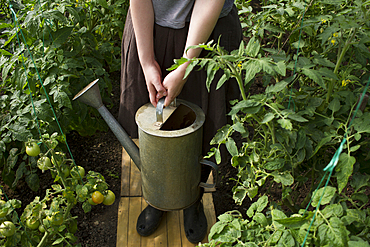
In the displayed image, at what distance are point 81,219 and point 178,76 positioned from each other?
1.02 metres

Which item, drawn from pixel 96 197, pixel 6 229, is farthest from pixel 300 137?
pixel 6 229

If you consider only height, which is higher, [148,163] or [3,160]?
[148,163]

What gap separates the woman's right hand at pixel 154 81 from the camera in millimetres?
1279

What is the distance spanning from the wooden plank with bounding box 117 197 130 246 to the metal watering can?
0.92 feet

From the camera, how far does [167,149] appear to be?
1.22 m

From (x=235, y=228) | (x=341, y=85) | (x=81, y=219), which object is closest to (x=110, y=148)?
(x=81, y=219)

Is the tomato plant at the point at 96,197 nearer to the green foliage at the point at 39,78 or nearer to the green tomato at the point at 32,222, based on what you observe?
the green tomato at the point at 32,222

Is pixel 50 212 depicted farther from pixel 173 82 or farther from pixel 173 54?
pixel 173 54

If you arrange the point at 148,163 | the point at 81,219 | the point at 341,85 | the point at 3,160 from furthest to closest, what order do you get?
1. the point at 81,219
2. the point at 3,160
3. the point at 148,163
4. the point at 341,85

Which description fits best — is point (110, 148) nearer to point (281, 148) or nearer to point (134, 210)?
point (134, 210)

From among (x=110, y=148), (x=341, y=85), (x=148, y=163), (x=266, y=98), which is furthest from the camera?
(x=110, y=148)

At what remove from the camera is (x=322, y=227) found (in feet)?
2.59

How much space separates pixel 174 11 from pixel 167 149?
0.55 metres

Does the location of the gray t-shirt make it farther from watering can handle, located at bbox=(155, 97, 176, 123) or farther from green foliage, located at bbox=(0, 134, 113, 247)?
green foliage, located at bbox=(0, 134, 113, 247)
